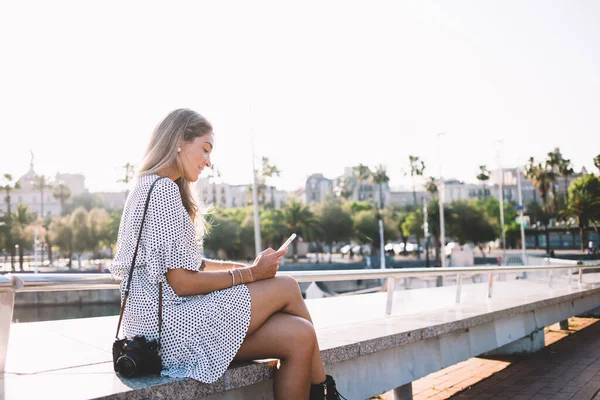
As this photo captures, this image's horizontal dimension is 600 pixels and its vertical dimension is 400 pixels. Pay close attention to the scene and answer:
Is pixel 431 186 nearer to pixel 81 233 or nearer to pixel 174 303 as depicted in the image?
A: pixel 81 233

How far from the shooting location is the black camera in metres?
2.69

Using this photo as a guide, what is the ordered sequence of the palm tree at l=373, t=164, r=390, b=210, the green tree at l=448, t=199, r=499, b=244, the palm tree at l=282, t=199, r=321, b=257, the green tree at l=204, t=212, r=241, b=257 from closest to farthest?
1. the palm tree at l=282, t=199, r=321, b=257
2. the green tree at l=204, t=212, r=241, b=257
3. the green tree at l=448, t=199, r=499, b=244
4. the palm tree at l=373, t=164, r=390, b=210

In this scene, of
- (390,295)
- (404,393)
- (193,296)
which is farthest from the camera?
(390,295)

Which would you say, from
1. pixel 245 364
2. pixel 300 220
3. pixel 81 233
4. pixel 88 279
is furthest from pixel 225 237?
pixel 245 364

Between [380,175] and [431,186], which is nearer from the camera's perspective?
[431,186]

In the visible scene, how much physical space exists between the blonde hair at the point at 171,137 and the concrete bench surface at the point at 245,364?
100cm

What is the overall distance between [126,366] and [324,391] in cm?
94

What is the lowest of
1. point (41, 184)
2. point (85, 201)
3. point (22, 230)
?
point (22, 230)

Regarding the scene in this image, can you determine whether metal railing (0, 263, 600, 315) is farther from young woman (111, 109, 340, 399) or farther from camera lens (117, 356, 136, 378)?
camera lens (117, 356, 136, 378)

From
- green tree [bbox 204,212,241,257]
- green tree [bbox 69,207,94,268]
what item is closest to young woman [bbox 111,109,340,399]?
green tree [bbox 204,212,241,257]

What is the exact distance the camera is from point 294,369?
2.83 metres

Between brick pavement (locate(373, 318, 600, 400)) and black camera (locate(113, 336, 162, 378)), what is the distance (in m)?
4.35

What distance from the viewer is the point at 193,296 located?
2.80 m

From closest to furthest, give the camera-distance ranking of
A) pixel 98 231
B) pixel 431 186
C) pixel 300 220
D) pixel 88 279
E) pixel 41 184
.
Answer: pixel 88 279
pixel 98 231
pixel 300 220
pixel 431 186
pixel 41 184
